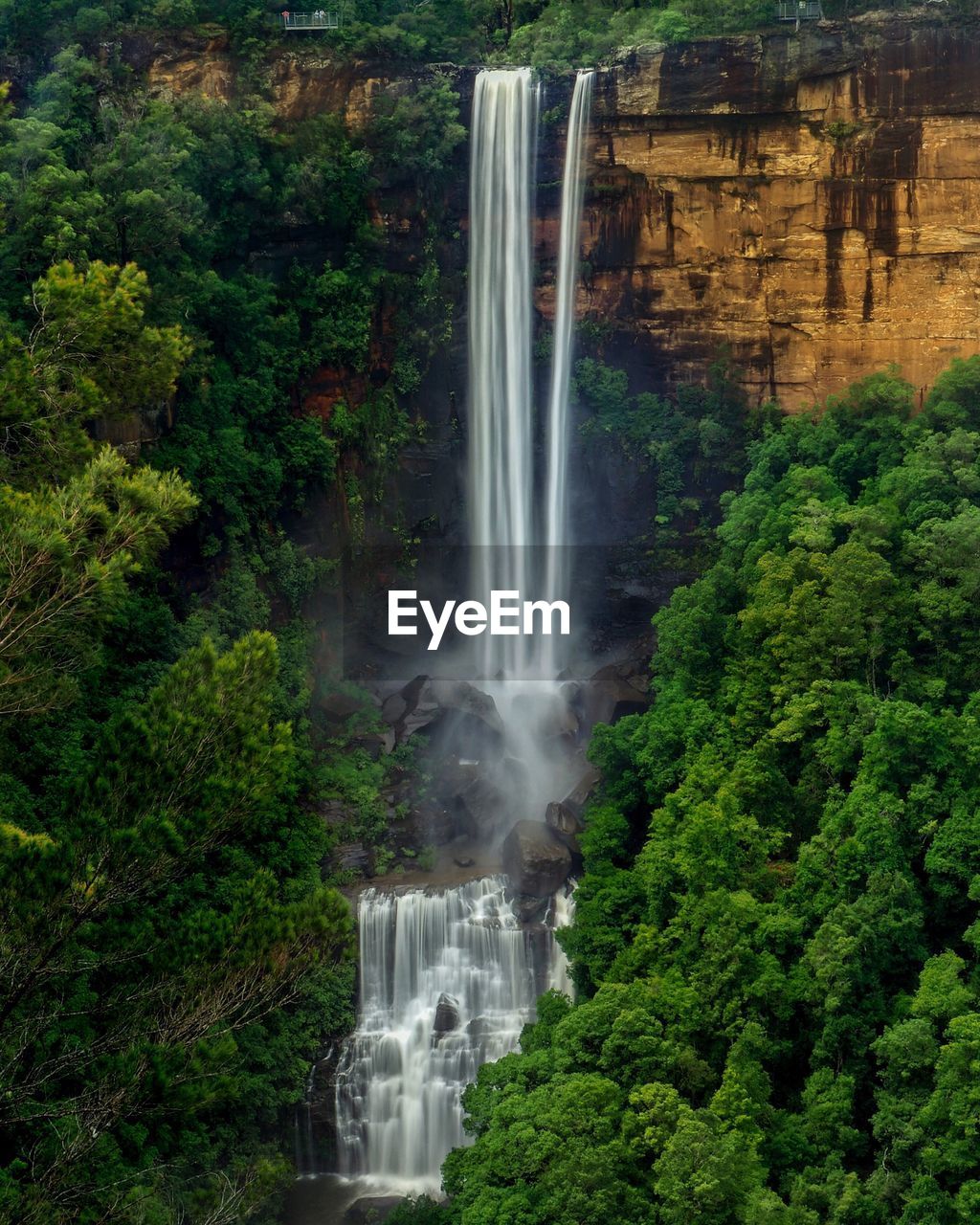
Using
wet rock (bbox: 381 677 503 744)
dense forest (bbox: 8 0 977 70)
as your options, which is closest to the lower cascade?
wet rock (bbox: 381 677 503 744)

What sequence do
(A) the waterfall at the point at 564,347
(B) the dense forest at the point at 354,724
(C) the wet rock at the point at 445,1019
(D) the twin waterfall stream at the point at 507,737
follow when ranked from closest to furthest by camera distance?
(B) the dense forest at the point at 354,724 < (D) the twin waterfall stream at the point at 507,737 < (C) the wet rock at the point at 445,1019 < (A) the waterfall at the point at 564,347

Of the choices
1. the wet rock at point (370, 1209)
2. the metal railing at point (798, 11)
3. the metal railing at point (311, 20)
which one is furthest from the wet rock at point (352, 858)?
the metal railing at point (798, 11)

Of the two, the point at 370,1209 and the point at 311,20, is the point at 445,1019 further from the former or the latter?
the point at 311,20

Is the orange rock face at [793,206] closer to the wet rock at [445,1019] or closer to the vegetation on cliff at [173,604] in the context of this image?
the vegetation on cliff at [173,604]

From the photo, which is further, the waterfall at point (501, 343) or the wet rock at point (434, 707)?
the waterfall at point (501, 343)

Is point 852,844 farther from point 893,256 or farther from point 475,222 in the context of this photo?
point 475,222

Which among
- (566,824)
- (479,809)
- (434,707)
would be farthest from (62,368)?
(434,707)

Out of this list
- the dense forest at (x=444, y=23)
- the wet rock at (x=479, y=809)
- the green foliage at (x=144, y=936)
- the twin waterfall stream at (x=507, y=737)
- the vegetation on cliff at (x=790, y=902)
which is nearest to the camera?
the green foliage at (x=144, y=936)
